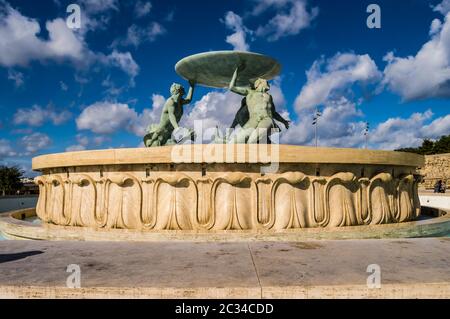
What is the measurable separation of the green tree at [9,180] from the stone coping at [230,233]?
17.2 meters

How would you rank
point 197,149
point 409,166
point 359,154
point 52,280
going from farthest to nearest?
point 409,166, point 359,154, point 197,149, point 52,280

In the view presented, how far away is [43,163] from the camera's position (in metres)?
7.29

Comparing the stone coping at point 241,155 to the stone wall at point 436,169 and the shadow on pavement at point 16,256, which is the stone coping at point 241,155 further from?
the stone wall at point 436,169

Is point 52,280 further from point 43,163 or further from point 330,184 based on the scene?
point 43,163

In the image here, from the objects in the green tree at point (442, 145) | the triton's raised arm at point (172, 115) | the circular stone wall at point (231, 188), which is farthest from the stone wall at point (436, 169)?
the circular stone wall at point (231, 188)

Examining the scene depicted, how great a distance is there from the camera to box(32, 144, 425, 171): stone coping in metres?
5.54

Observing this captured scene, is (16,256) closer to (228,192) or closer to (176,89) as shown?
(228,192)

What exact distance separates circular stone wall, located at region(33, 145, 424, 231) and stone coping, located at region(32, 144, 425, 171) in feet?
0.05

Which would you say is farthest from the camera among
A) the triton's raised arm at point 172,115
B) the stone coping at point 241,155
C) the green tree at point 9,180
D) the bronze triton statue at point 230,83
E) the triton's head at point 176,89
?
the green tree at point 9,180

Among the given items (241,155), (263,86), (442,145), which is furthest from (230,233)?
(442,145)

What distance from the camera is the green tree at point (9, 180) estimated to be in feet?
71.5

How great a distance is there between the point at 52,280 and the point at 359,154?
485 cm

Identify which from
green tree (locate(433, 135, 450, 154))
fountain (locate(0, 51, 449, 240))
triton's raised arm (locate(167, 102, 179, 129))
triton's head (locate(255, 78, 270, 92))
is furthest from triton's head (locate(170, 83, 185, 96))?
green tree (locate(433, 135, 450, 154))
